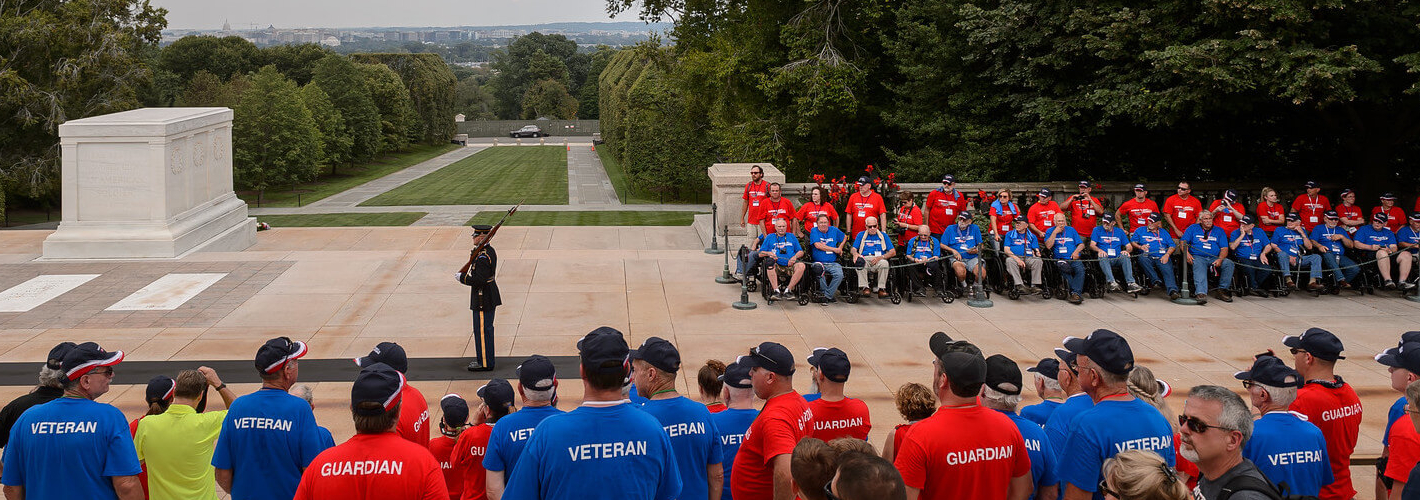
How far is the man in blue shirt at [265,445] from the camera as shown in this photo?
19.2 ft

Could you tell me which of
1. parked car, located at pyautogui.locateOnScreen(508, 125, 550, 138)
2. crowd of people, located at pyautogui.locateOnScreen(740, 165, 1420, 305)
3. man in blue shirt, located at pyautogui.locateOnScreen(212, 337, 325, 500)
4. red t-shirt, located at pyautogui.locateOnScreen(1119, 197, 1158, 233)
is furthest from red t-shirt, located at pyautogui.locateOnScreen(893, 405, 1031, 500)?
parked car, located at pyautogui.locateOnScreen(508, 125, 550, 138)

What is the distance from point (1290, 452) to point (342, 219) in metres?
32.8

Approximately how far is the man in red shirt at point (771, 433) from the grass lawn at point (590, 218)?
25.1m

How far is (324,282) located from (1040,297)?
35.5ft

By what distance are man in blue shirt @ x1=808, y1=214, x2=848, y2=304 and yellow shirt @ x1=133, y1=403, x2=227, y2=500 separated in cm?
1039

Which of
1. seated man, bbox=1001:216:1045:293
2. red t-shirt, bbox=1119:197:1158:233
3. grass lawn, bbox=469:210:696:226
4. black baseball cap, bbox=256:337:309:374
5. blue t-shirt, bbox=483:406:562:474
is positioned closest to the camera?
blue t-shirt, bbox=483:406:562:474

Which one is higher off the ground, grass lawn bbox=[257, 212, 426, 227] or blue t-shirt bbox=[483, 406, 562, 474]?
blue t-shirt bbox=[483, 406, 562, 474]

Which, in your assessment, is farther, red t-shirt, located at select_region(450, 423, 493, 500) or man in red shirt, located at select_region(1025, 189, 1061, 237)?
man in red shirt, located at select_region(1025, 189, 1061, 237)

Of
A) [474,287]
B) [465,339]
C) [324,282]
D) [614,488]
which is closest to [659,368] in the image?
[614,488]

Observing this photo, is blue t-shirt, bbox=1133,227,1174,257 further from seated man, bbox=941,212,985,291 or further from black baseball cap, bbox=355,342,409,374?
black baseball cap, bbox=355,342,409,374

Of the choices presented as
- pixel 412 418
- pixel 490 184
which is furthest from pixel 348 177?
pixel 412 418

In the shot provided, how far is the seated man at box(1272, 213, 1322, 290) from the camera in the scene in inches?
643

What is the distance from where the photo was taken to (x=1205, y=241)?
1605cm

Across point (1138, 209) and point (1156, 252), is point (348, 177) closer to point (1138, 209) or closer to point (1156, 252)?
point (1138, 209)
